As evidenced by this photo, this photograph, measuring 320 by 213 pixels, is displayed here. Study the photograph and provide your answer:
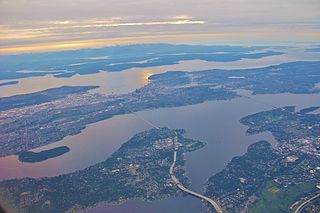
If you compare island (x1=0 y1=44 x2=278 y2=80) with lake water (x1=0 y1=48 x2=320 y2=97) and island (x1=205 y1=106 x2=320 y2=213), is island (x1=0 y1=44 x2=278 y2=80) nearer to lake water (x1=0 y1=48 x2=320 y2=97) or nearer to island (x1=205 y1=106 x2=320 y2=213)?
lake water (x1=0 y1=48 x2=320 y2=97)

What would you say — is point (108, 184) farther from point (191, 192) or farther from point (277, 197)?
point (277, 197)

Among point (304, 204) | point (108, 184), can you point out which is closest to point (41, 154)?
point (108, 184)

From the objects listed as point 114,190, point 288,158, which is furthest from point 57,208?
point 288,158

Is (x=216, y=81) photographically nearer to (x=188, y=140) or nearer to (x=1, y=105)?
(x=188, y=140)

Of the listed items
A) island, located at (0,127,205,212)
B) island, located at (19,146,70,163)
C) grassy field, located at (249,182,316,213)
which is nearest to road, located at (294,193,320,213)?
grassy field, located at (249,182,316,213)

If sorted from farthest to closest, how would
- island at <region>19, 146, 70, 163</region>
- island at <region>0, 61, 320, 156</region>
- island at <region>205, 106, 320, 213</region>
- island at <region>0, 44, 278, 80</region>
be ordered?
1. island at <region>0, 44, 278, 80</region>
2. island at <region>0, 61, 320, 156</region>
3. island at <region>19, 146, 70, 163</region>
4. island at <region>205, 106, 320, 213</region>

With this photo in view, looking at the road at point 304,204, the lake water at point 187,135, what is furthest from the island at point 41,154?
the road at point 304,204
